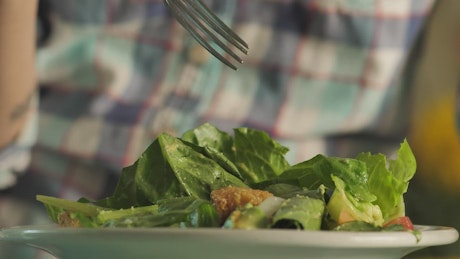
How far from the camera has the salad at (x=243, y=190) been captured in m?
0.44

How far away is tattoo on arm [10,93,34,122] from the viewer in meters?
1.34

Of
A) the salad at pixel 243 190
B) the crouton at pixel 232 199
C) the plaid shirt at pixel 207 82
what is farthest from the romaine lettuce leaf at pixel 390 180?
the plaid shirt at pixel 207 82

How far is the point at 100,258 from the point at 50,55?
99cm

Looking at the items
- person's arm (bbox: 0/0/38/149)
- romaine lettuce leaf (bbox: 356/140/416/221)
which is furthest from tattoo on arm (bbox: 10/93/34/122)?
romaine lettuce leaf (bbox: 356/140/416/221)

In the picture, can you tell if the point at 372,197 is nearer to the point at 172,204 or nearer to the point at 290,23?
the point at 172,204

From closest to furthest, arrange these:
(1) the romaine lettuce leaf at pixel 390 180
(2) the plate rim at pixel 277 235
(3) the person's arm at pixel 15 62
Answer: (2) the plate rim at pixel 277 235, (1) the romaine lettuce leaf at pixel 390 180, (3) the person's arm at pixel 15 62

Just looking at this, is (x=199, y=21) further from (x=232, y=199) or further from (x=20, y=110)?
(x=20, y=110)

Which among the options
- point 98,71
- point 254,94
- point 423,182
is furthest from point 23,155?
point 423,182

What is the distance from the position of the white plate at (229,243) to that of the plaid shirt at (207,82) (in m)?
0.95

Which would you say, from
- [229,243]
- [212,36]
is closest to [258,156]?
[212,36]

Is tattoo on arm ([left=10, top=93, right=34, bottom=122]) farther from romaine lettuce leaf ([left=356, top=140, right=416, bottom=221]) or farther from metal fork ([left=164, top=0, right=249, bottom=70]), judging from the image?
romaine lettuce leaf ([left=356, top=140, right=416, bottom=221])

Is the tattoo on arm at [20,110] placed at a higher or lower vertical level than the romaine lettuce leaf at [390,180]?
higher

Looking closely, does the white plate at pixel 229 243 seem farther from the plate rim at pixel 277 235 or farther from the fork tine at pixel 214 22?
the fork tine at pixel 214 22

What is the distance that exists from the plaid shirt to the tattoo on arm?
40 millimetres
